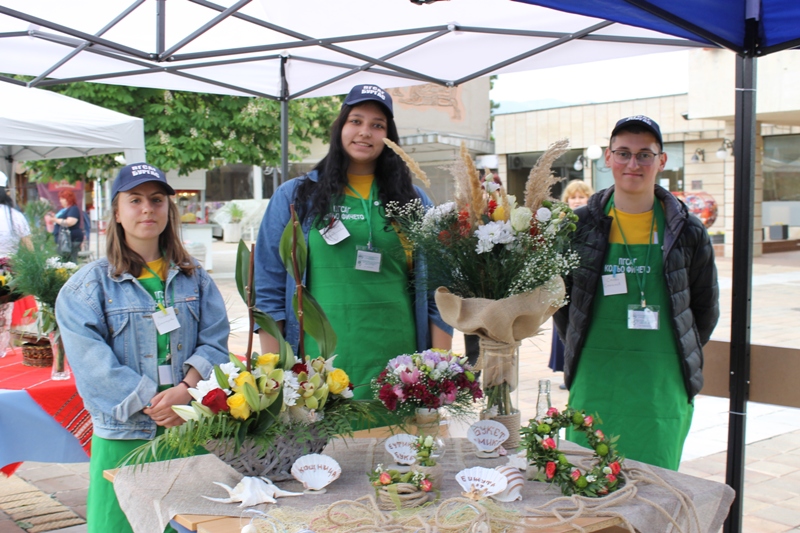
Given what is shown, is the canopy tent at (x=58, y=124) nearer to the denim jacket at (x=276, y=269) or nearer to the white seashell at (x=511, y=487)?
the denim jacket at (x=276, y=269)

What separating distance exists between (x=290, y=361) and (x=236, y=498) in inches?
12.5

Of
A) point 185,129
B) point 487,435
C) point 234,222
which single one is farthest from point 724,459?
point 234,222

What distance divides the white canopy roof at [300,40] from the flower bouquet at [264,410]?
7.36ft

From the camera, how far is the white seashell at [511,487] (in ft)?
5.21

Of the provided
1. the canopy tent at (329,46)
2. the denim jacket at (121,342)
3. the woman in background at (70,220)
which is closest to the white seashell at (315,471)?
the denim jacket at (121,342)

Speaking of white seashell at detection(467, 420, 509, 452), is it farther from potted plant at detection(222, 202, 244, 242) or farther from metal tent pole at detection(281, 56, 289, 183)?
potted plant at detection(222, 202, 244, 242)

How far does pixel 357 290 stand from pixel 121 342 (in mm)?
743

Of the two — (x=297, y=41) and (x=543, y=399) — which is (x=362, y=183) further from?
(x=297, y=41)

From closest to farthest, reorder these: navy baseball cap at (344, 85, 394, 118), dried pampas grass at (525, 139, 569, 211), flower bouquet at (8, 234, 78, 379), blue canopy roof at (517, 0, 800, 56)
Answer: dried pampas grass at (525, 139, 569, 211) < blue canopy roof at (517, 0, 800, 56) < navy baseball cap at (344, 85, 394, 118) < flower bouquet at (8, 234, 78, 379)

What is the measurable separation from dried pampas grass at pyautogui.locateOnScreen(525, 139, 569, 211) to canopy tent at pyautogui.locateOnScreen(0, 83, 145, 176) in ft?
18.0

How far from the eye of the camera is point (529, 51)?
384 centimetres

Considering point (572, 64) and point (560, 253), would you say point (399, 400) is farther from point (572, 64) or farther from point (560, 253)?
point (572, 64)

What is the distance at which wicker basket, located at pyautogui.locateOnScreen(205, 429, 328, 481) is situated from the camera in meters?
1.61

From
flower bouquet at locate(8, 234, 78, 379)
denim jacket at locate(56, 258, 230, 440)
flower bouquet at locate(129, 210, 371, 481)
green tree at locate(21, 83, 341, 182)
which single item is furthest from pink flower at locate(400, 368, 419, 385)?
green tree at locate(21, 83, 341, 182)
